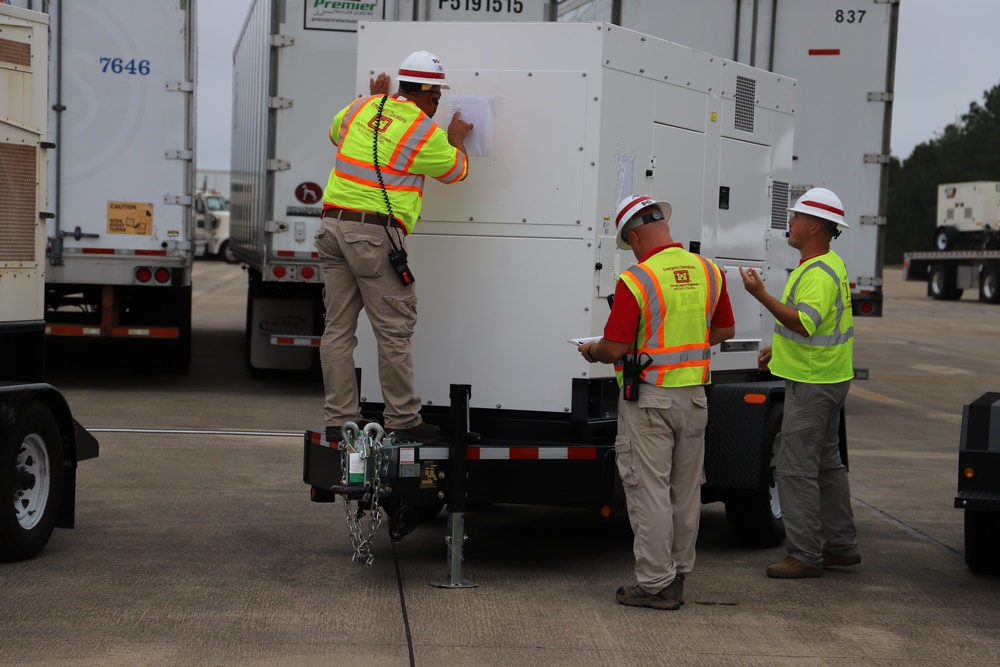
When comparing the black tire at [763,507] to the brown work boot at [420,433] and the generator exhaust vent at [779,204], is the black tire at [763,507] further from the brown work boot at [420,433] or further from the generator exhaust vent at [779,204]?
the brown work boot at [420,433]

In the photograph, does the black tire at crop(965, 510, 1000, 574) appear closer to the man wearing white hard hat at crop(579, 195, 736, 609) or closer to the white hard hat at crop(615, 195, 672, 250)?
the man wearing white hard hat at crop(579, 195, 736, 609)

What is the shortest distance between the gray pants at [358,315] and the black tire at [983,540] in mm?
2922

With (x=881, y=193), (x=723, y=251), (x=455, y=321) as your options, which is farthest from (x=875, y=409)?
(x=455, y=321)

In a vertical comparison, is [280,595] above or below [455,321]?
below

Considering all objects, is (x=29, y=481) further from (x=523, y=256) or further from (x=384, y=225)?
(x=523, y=256)

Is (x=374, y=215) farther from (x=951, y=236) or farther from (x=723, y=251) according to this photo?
(x=951, y=236)

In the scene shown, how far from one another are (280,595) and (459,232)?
1985 mm

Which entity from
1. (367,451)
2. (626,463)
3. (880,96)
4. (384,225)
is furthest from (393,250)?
(880,96)

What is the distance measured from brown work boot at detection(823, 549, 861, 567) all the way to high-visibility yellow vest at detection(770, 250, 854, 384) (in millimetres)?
978

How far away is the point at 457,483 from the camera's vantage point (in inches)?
257

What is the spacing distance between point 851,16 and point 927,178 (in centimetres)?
7259

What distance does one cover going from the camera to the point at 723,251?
7852 mm

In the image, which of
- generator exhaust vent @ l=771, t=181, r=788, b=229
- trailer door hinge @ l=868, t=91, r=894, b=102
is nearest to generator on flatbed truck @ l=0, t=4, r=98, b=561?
generator exhaust vent @ l=771, t=181, r=788, b=229

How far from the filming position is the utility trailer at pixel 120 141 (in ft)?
41.9
